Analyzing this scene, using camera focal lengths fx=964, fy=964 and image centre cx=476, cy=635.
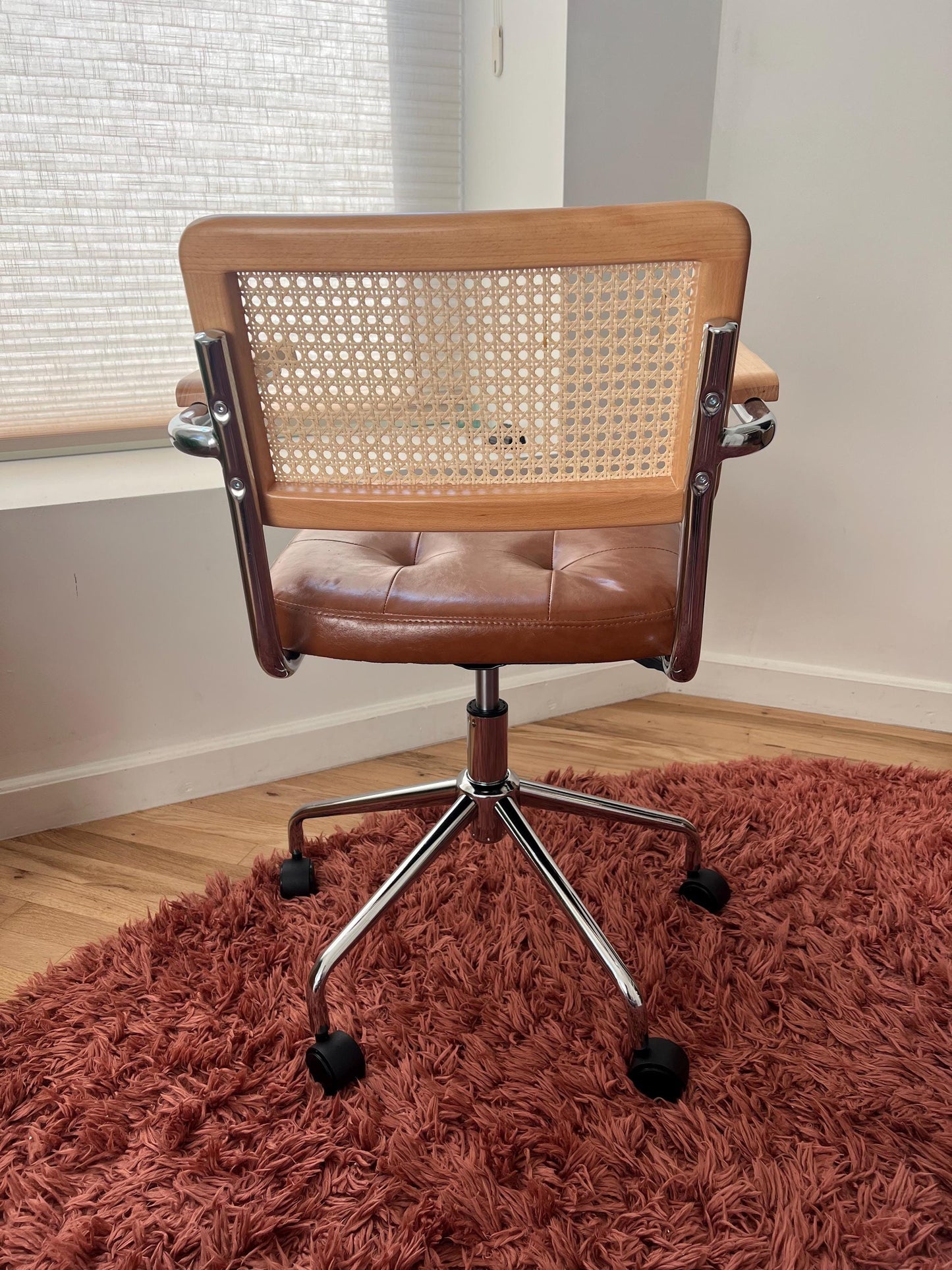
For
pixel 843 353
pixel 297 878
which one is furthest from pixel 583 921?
pixel 843 353

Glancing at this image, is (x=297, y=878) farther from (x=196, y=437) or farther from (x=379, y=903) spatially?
(x=196, y=437)

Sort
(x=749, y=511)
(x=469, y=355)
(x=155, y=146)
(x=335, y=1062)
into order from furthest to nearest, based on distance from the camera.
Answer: (x=749, y=511) → (x=155, y=146) → (x=335, y=1062) → (x=469, y=355)

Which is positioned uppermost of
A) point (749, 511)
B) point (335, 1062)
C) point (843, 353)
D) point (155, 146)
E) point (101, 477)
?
point (155, 146)

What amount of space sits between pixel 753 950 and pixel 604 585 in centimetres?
60

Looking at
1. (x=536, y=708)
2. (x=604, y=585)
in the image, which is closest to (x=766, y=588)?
(x=536, y=708)

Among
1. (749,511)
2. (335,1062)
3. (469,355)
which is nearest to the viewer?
(469,355)

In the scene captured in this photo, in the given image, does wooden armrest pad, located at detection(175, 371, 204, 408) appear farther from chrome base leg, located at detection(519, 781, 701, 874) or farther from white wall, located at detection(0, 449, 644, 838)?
chrome base leg, located at detection(519, 781, 701, 874)

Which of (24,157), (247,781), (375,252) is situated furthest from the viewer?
(247,781)

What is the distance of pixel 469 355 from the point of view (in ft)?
2.75

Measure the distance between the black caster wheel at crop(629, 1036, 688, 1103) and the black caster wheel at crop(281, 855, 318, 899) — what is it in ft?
1.78

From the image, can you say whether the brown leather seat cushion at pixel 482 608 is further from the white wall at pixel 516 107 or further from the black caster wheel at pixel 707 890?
the white wall at pixel 516 107

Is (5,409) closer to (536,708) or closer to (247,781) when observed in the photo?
(247,781)

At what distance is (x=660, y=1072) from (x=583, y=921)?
176 mm

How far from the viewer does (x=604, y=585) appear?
996mm
